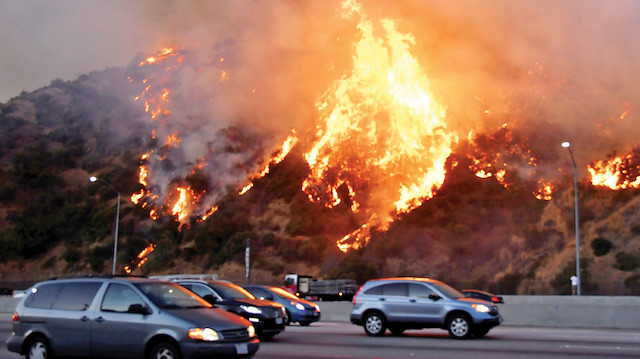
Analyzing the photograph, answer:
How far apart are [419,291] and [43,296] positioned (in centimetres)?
1032

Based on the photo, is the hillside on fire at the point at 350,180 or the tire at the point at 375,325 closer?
the tire at the point at 375,325

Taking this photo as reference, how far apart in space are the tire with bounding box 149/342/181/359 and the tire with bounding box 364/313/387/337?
946cm

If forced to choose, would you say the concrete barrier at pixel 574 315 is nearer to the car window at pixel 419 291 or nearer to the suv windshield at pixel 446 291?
the suv windshield at pixel 446 291

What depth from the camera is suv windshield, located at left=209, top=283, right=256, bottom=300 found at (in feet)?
55.9

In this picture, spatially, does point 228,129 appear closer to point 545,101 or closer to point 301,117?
point 301,117

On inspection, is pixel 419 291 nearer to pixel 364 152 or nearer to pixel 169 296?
pixel 169 296

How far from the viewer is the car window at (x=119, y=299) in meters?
10.6

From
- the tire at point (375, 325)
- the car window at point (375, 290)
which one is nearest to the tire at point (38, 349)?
the tire at point (375, 325)

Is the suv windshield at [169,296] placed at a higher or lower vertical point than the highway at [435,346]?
higher

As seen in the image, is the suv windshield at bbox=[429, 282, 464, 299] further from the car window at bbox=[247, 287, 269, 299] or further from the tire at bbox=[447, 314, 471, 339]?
the car window at bbox=[247, 287, 269, 299]

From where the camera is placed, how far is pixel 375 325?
18656 millimetres

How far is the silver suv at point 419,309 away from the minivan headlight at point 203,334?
9248mm

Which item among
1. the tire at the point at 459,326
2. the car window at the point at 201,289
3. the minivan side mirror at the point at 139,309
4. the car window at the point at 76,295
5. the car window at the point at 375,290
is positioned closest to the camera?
the minivan side mirror at the point at 139,309

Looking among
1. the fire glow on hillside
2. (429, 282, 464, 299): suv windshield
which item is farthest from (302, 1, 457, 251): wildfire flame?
(429, 282, 464, 299): suv windshield
